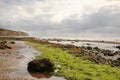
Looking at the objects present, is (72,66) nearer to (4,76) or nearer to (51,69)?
(51,69)

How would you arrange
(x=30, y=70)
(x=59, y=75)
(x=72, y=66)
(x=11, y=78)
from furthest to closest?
(x=72, y=66) < (x=30, y=70) < (x=59, y=75) < (x=11, y=78)

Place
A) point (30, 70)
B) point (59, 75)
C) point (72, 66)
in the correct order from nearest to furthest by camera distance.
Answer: point (59, 75) → point (30, 70) → point (72, 66)

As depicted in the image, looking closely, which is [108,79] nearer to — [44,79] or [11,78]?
[44,79]

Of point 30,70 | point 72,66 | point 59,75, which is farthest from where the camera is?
point 72,66

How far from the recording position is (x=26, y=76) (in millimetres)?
26234

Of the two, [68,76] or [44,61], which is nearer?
[68,76]

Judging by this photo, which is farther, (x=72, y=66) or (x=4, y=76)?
(x=72, y=66)

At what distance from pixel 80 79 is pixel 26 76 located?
6.33 m

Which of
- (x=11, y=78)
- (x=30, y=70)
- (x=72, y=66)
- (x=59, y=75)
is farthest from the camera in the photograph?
(x=72, y=66)

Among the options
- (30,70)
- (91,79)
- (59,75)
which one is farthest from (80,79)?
(30,70)

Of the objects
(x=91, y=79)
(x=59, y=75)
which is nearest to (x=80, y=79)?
(x=91, y=79)

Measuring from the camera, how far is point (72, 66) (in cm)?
3325

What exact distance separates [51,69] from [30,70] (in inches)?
110

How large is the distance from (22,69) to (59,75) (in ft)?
20.0
